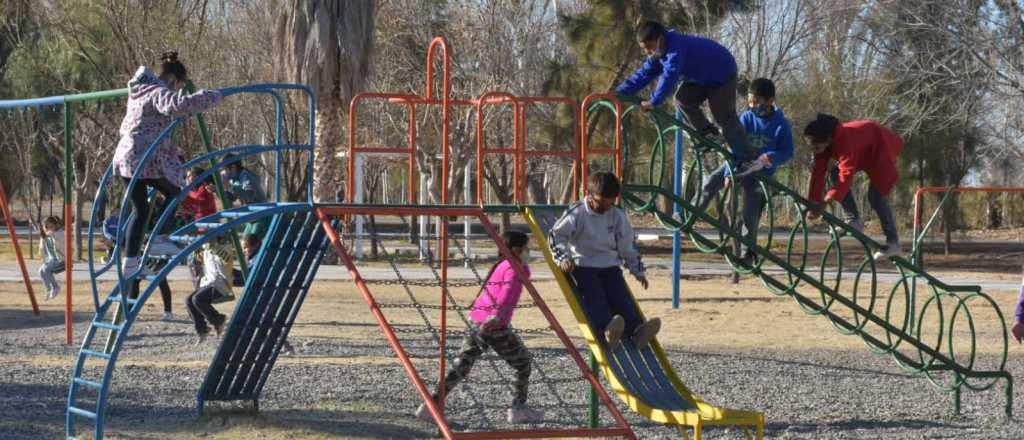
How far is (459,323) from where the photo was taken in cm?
1521

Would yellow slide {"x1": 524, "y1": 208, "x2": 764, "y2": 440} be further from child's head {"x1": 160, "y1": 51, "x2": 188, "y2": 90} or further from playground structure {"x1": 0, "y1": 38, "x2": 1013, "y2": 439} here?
child's head {"x1": 160, "y1": 51, "x2": 188, "y2": 90}

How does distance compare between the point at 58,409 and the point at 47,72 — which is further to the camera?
the point at 47,72

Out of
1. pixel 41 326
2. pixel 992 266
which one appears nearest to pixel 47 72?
pixel 41 326

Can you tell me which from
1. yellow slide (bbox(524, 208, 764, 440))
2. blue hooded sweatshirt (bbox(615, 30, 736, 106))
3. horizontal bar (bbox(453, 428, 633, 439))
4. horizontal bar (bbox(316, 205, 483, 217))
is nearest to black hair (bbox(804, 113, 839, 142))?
blue hooded sweatshirt (bbox(615, 30, 736, 106))

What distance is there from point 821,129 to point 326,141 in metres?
13.8

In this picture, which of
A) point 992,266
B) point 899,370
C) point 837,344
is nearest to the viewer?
point 899,370

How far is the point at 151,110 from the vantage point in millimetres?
7680

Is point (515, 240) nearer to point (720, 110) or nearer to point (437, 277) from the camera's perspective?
point (437, 277)

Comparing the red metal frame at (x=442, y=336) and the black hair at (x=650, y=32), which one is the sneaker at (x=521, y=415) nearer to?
the red metal frame at (x=442, y=336)

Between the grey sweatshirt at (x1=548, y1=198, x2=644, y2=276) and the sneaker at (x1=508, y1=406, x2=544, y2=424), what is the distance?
1331 millimetres

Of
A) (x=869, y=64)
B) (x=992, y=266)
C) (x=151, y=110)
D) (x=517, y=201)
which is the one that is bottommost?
(x=992, y=266)

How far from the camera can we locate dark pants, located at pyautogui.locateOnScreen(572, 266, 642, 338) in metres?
7.43

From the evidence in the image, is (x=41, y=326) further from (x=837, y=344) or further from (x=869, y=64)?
(x=869, y=64)

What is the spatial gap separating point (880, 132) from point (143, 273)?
196 inches
